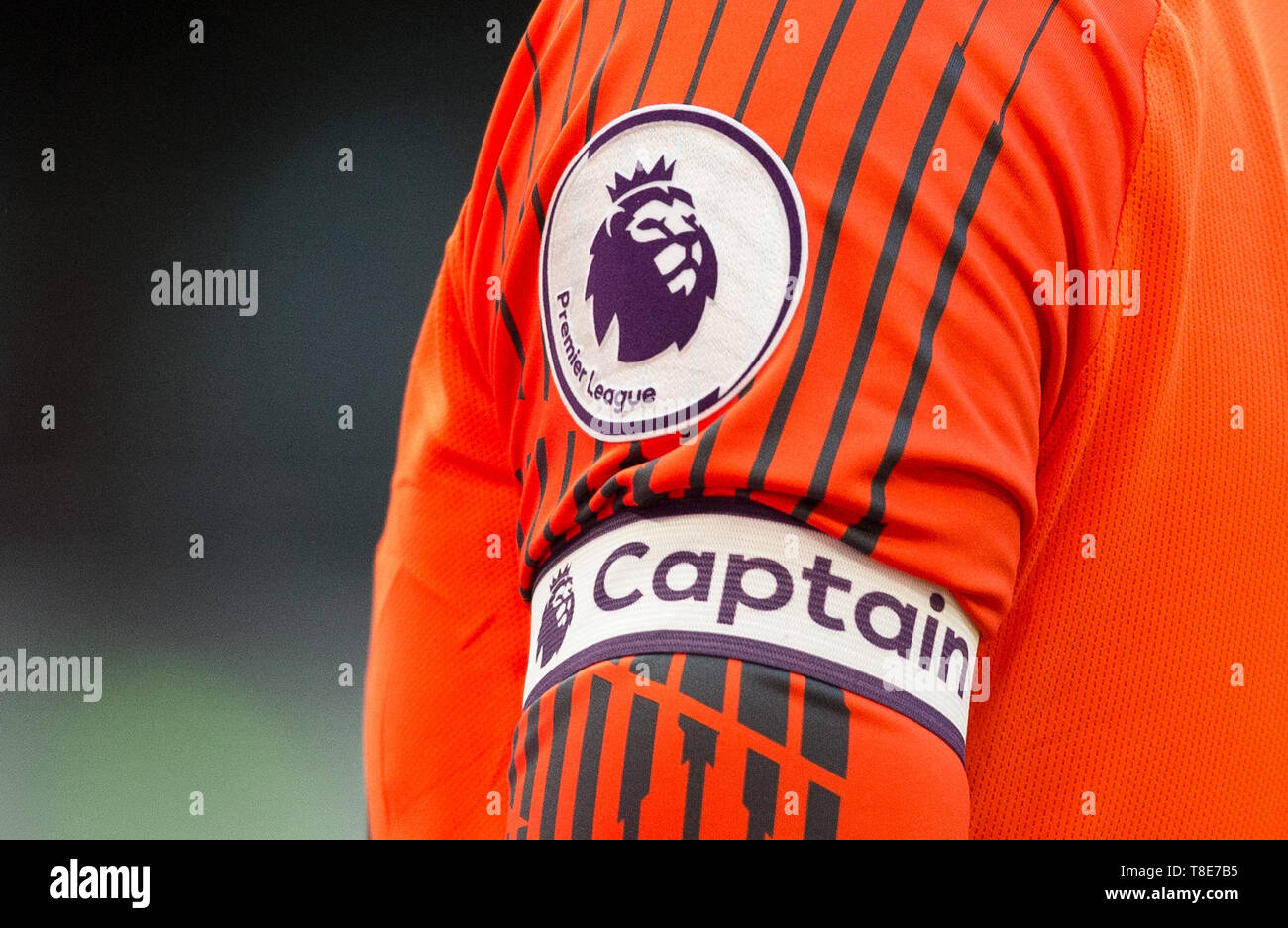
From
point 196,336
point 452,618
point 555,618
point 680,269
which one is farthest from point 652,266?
point 196,336

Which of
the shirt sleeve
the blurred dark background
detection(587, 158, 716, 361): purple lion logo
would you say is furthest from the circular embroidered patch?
the blurred dark background

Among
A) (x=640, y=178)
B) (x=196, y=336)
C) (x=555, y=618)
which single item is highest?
(x=196, y=336)

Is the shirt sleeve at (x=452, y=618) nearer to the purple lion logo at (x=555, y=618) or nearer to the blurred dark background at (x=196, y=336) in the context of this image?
the purple lion logo at (x=555, y=618)

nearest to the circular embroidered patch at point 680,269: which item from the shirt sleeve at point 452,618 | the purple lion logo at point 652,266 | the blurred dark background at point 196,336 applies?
the purple lion logo at point 652,266

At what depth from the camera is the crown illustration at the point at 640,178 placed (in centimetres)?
33

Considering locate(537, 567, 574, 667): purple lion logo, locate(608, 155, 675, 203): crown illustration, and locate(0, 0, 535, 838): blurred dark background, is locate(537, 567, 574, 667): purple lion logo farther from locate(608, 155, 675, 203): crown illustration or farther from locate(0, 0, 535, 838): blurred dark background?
locate(0, 0, 535, 838): blurred dark background

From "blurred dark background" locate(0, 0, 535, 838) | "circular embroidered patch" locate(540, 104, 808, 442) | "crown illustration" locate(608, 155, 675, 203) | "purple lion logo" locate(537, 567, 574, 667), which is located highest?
"blurred dark background" locate(0, 0, 535, 838)

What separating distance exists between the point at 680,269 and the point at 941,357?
0.26ft

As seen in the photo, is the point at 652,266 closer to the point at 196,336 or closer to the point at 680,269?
the point at 680,269

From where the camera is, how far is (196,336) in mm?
1466

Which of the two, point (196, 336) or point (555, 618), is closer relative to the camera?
point (555, 618)

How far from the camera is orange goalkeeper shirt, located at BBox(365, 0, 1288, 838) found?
32cm
